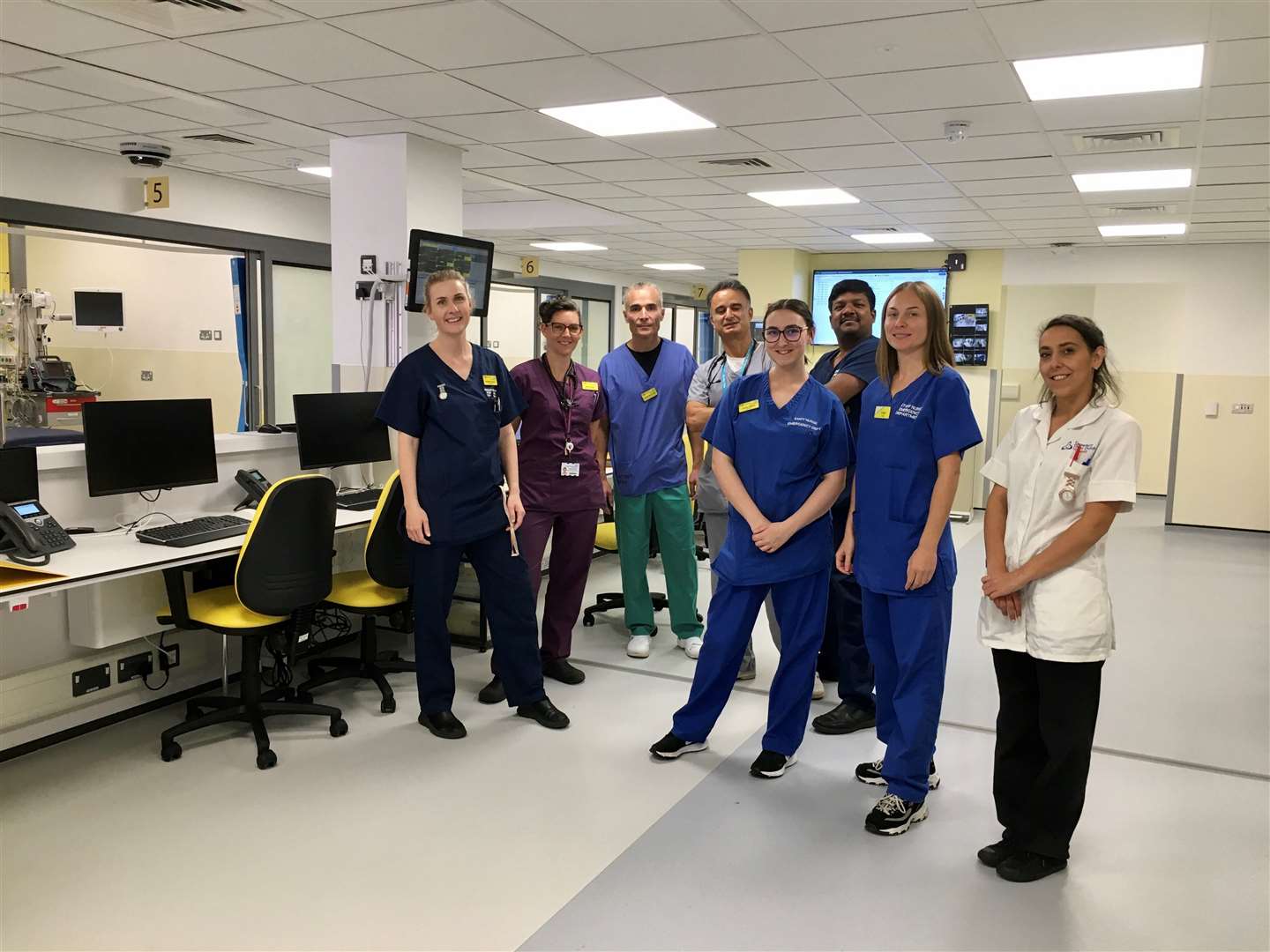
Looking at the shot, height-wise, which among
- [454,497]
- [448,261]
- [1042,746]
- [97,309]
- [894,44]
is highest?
[894,44]

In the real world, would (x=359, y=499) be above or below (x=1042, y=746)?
above

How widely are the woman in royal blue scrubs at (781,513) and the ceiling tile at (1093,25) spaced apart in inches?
46.3

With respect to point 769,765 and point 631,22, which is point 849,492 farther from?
point 631,22

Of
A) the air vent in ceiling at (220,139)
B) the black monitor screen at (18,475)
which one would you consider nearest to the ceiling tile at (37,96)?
the air vent in ceiling at (220,139)

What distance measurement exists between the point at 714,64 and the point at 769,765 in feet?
8.36

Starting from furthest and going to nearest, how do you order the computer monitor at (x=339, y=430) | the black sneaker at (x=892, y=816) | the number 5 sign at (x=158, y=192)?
the number 5 sign at (x=158, y=192), the computer monitor at (x=339, y=430), the black sneaker at (x=892, y=816)

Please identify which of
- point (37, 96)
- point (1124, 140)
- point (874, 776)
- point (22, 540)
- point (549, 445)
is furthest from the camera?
point (1124, 140)

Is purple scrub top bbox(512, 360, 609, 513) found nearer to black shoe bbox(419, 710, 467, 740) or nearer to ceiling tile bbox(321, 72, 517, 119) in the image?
black shoe bbox(419, 710, 467, 740)

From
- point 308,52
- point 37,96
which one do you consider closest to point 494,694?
point 308,52

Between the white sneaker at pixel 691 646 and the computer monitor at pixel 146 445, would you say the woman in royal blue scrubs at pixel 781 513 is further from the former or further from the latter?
the computer monitor at pixel 146 445

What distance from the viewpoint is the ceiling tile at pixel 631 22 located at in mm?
3047

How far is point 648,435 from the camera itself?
4211 mm

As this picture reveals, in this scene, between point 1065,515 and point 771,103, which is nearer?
point 1065,515

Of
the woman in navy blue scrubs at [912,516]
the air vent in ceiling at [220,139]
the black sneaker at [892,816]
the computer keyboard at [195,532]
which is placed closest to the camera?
the woman in navy blue scrubs at [912,516]
